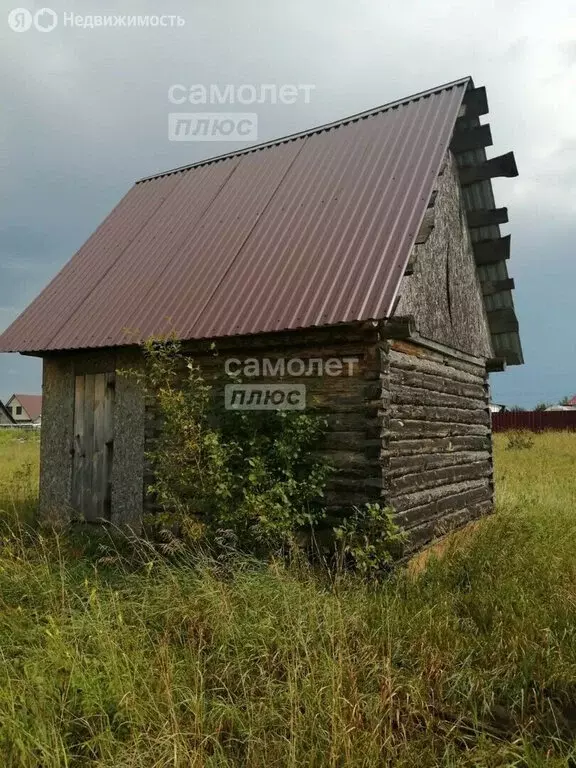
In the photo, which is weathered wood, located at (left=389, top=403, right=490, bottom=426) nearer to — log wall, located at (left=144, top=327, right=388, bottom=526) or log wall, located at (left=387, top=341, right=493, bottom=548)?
log wall, located at (left=387, top=341, right=493, bottom=548)

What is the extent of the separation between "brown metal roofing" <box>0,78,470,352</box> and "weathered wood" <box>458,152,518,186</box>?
1050mm

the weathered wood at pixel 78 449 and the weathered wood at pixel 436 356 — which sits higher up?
the weathered wood at pixel 436 356

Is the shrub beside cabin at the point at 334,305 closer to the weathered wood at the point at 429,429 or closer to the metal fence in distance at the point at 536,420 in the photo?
the weathered wood at the point at 429,429

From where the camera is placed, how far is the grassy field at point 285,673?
9.95 ft

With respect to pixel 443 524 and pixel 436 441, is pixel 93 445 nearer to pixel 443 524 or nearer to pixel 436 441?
pixel 436 441

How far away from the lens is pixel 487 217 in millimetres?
9414

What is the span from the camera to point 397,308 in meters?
6.23

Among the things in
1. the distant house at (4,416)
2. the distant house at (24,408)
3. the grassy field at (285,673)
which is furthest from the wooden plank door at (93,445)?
the distant house at (24,408)

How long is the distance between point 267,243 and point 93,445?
12.5 feet

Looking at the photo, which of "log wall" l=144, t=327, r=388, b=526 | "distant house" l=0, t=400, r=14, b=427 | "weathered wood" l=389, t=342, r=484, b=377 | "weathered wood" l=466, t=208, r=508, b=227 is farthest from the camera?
"distant house" l=0, t=400, r=14, b=427
